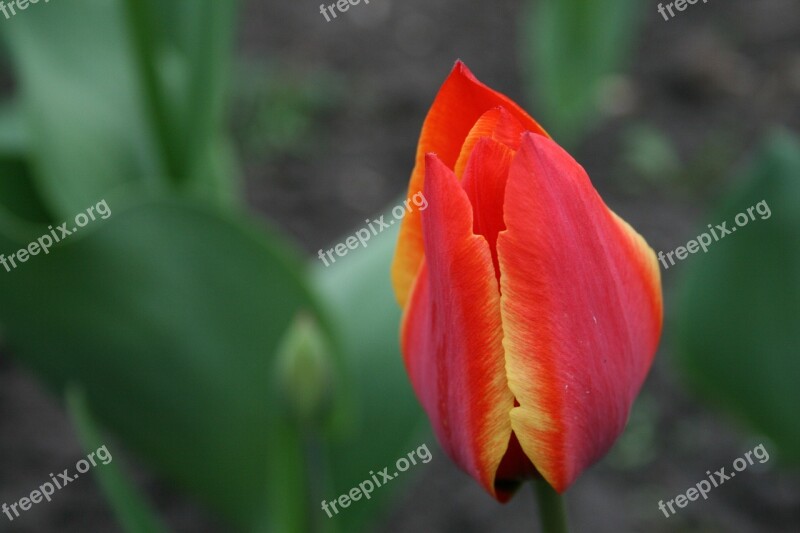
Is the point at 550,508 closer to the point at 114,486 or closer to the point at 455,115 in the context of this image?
the point at 455,115

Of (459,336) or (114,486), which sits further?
(114,486)

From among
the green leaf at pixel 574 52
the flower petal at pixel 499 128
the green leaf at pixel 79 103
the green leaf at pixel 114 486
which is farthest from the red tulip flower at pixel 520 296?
the green leaf at pixel 574 52

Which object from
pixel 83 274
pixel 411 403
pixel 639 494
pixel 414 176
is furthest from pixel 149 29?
pixel 639 494

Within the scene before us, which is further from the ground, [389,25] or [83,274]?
[389,25]

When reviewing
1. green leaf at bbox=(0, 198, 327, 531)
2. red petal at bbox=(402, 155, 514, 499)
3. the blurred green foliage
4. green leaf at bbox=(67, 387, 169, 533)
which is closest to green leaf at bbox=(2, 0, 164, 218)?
the blurred green foliage

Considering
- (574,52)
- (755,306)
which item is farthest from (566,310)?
(574,52)

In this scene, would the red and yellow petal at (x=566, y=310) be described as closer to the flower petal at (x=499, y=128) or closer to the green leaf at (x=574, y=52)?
the flower petal at (x=499, y=128)

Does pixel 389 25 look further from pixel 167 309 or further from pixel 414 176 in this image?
pixel 414 176
